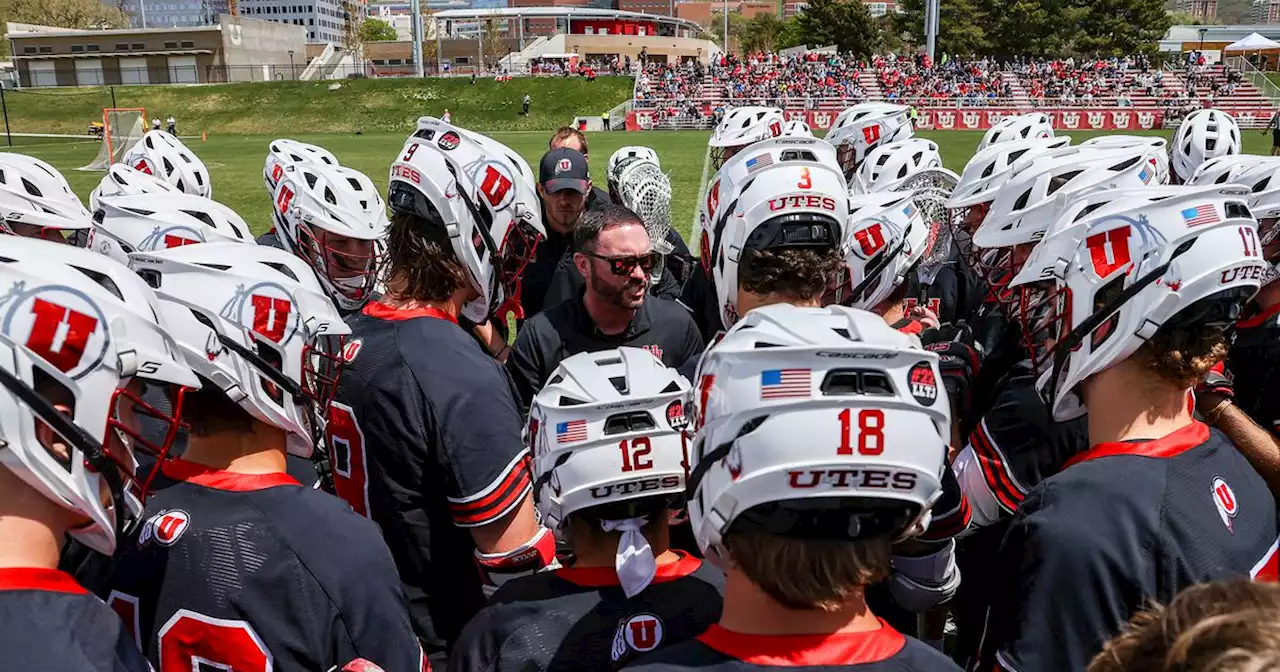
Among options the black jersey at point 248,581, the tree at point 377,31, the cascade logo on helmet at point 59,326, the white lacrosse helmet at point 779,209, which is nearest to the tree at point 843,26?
the tree at point 377,31

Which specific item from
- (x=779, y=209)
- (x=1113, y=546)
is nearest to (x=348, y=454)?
(x=779, y=209)

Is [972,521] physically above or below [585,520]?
below

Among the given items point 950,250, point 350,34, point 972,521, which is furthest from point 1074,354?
point 350,34

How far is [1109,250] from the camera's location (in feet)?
8.61

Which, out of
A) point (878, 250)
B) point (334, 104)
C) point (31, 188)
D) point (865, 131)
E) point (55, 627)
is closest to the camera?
point (55, 627)

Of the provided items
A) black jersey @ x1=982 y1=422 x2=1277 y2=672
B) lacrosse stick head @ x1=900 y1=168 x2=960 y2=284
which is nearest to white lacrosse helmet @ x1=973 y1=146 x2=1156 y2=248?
lacrosse stick head @ x1=900 y1=168 x2=960 y2=284

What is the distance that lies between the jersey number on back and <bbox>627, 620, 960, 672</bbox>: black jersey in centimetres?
176

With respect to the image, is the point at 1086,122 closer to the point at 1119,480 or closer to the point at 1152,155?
the point at 1152,155

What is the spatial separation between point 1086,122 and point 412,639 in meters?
51.7

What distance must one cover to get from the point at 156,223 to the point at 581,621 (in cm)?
357

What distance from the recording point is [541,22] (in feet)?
466

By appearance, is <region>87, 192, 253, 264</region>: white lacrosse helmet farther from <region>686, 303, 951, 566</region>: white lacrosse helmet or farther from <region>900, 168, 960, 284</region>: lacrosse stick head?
<region>900, 168, 960, 284</region>: lacrosse stick head

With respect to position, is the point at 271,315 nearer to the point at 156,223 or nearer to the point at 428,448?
the point at 428,448

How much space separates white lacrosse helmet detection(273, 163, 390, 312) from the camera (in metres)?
4.62
